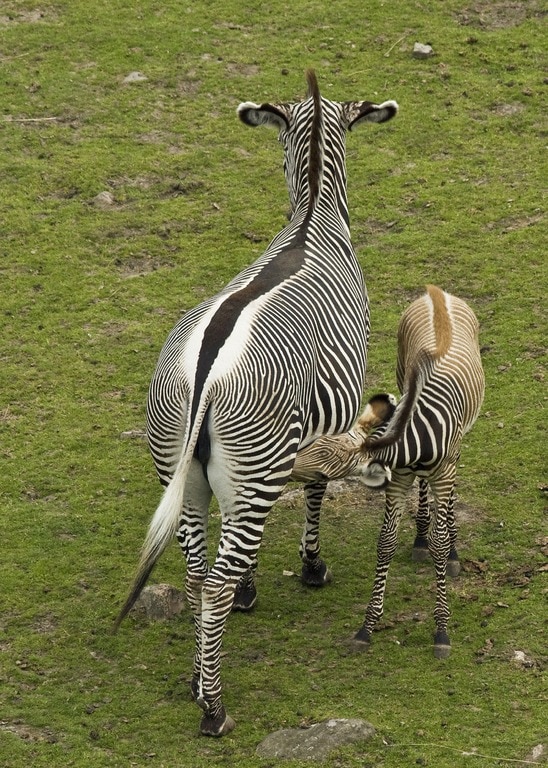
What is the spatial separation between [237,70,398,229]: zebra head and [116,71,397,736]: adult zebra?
121 centimetres

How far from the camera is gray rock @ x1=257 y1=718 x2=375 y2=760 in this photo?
7078 millimetres

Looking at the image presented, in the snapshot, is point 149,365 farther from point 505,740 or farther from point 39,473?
point 505,740

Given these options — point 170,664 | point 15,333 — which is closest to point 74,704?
point 170,664

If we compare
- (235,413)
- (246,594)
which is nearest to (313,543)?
(246,594)

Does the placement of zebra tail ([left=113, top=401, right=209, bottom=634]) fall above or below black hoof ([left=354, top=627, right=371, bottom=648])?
above

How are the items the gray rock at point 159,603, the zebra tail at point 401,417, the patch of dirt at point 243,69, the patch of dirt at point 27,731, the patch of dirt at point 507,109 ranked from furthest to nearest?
1. the patch of dirt at point 243,69
2. the patch of dirt at point 507,109
3. the gray rock at point 159,603
4. the zebra tail at point 401,417
5. the patch of dirt at point 27,731

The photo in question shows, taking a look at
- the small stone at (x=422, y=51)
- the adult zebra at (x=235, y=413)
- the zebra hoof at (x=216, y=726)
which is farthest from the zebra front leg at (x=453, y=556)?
the small stone at (x=422, y=51)

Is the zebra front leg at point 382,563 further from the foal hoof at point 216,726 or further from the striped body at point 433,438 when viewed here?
the foal hoof at point 216,726

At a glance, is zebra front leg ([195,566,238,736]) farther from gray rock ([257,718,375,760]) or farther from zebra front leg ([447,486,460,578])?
zebra front leg ([447,486,460,578])

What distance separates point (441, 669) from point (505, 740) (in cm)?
89

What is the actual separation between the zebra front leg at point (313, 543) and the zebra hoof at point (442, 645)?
1238 millimetres

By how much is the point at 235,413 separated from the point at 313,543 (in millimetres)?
2223

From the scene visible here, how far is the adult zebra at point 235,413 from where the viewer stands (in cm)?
713

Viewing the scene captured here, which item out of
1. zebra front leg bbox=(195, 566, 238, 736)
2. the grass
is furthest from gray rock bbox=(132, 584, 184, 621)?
zebra front leg bbox=(195, 566, 238, 736)
